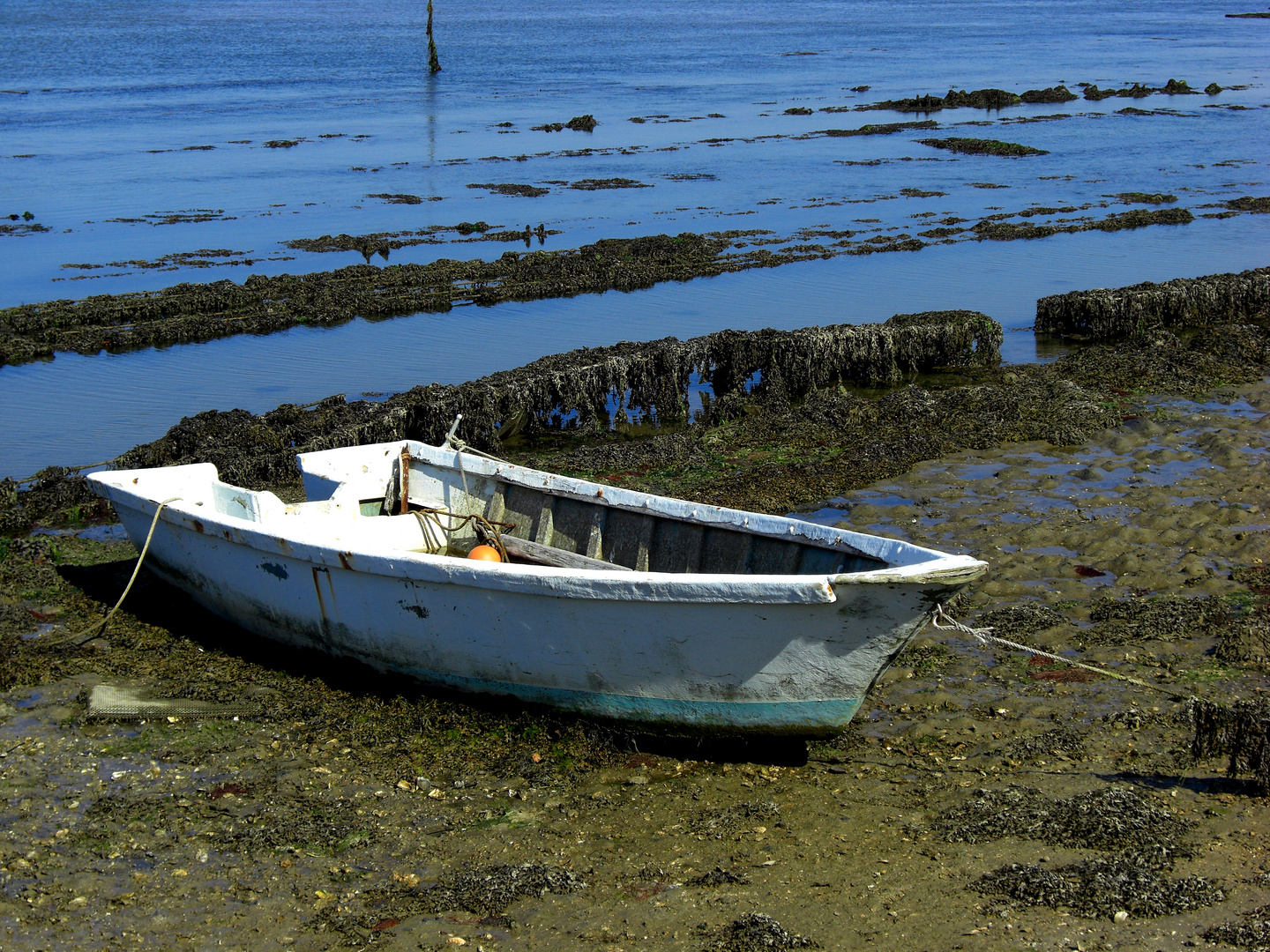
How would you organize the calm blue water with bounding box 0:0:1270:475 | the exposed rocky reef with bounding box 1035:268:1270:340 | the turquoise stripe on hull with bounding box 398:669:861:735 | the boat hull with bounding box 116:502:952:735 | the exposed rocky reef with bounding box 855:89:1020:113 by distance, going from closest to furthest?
the boat hull with bounding box 116:502:952:735, the turquoise stripe on hull with bounding box 398:669:861:735, the exposed rocky reef with bounding box 1035:268:1270:340, the calm blue water with bounding box 0:0:1270:475, the exposed rocky reef with bounding box 855:89:1020:113

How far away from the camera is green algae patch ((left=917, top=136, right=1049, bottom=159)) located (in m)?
30.4

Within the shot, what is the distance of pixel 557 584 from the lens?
5.42 metres

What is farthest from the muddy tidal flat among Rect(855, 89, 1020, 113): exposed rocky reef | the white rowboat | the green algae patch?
Rect(855, 89, 1020, 113): exposed rocky reef

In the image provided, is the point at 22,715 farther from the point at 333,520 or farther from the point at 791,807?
the point at 791,807

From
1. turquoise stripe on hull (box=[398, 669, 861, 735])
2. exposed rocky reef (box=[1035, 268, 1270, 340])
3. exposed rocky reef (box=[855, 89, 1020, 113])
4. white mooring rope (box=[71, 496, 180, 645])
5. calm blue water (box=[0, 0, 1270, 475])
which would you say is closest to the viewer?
turquoise stripe on hull (box=[398, 669, 861, 735])

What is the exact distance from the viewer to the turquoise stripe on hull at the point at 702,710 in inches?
210

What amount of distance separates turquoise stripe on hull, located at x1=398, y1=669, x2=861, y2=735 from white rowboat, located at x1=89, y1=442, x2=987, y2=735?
10 millimetres

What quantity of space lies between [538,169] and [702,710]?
26298 millimetres

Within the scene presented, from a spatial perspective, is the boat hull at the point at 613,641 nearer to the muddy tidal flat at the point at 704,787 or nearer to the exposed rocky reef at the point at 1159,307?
the muddy tidal flat at the point at 704,787

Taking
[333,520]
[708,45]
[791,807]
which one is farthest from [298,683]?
[708,45]

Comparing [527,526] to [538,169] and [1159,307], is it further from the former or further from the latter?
[538,169]

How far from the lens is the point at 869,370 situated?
12727 mm

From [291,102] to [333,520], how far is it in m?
41.9

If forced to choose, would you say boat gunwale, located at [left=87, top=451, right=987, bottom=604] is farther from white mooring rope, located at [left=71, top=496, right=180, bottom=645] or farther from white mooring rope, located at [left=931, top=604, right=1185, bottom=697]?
white mooring rope, located at [left=931, top=604, right=1185, bottom=697]
